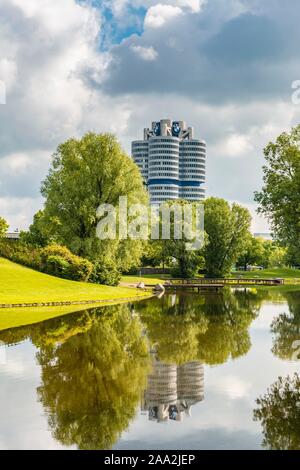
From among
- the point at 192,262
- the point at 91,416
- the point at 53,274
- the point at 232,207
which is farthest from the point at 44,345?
the point at 232,207

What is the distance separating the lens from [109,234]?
5622cm

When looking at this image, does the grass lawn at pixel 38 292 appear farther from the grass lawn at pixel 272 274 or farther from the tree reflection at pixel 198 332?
the grass lawn at pixel 272 274

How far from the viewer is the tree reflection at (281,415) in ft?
31.7

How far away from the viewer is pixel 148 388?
1320 centimetres

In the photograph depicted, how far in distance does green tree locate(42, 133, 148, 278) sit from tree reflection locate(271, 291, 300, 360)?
26.4 m

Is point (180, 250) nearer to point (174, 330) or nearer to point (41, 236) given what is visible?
point (41, 236)

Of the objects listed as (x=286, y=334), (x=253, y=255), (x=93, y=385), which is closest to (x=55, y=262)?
(x=286, y=334)

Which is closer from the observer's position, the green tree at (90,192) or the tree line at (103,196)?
the tree line at (103,196)

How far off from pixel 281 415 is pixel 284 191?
3861 centimetres

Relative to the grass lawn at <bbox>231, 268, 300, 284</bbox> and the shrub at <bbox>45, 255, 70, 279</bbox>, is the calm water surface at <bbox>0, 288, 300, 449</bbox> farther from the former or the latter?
the grass lawn at <bbox>231, 268, 300, 284</bbox>

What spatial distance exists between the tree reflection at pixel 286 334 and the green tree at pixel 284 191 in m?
14.4

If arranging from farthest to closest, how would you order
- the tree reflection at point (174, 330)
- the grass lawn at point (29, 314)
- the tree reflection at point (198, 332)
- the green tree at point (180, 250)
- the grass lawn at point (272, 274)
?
the grass lawn at point (272, 274)
the green tree at point (180, 250)
the grass lawn at point (29, 314)
the tree reflection at point (198, 332)
the tree reflection at point (174, 330)

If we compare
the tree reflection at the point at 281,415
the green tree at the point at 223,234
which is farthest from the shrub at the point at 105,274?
the green tree at the point at 223,234
